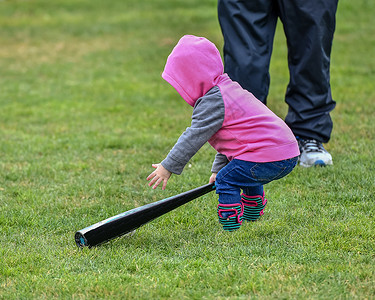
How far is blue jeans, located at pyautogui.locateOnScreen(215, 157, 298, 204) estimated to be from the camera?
3158 millimetres

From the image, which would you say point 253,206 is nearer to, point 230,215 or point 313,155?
point 230,215

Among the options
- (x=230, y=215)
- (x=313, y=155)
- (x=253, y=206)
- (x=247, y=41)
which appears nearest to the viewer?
(x=230, y=215)

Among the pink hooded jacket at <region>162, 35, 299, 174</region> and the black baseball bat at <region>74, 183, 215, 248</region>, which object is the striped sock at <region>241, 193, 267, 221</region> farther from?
the pink hooded jacket at <region>162, 35, 299, 174</region>

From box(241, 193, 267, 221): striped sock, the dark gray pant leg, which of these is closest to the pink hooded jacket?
box(241, 193, 267, 221): striped sock

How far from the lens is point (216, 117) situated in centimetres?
312

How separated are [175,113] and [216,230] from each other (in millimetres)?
3203

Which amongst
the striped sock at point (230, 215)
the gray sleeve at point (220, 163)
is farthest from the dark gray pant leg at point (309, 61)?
the striped sock at point (230, 215)

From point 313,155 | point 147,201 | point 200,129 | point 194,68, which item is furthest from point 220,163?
point 313,155

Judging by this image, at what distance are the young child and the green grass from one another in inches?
11.6

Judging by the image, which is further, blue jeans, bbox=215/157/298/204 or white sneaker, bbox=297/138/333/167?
white sneaker, bbox=297/138/333/167

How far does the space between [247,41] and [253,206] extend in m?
1.28

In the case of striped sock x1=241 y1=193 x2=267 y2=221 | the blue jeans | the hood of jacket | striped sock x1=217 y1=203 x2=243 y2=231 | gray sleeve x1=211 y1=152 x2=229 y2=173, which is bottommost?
striped sock x1=241 y1=193 x2=267 y2=221

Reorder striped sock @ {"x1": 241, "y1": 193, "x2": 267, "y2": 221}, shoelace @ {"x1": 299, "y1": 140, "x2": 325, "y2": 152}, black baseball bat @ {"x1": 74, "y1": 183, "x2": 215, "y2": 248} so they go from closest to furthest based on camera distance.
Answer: black baseball bat @ {"x1": 74, "y1": 183, "x2": 215, "y2": 248} < striped sock @ {"x1": 241, "y1": 193, "x2": 267, "y2": 221} < shoelace @ {"x1": 299, "y1": 140, "x2": 325, "y2": 152}

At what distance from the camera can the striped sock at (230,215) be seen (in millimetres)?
3217
